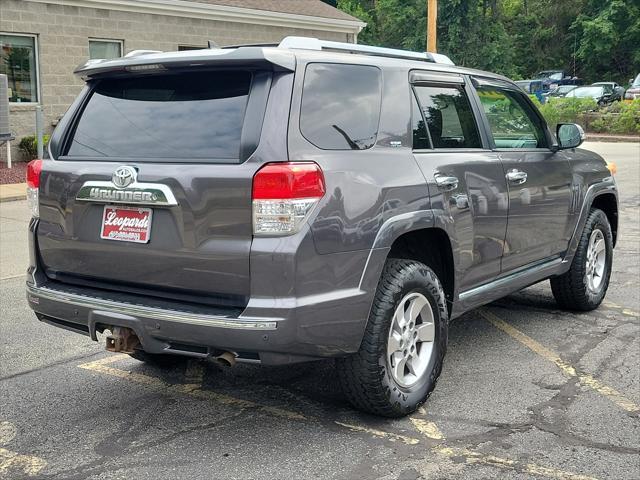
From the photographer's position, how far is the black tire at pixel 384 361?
3.78 metres

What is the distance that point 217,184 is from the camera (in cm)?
346

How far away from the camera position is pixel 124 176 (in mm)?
3676

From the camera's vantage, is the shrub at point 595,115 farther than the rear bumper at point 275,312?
Yes

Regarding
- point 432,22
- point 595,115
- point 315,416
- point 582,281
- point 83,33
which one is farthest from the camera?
point 595,115

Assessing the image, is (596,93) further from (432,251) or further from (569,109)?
(432,251)

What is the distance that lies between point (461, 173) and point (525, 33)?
5282cm

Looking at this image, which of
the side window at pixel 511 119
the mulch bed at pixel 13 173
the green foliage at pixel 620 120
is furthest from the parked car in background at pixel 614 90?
the side window at pixel 511 119

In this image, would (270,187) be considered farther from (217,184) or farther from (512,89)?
(512,89)

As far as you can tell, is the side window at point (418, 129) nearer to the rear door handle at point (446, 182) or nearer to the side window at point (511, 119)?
the rear door handle at point (446, 182)

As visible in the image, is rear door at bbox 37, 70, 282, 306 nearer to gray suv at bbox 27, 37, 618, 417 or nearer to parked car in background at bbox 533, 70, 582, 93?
gray suv at bbox 27, 37, 618, 417

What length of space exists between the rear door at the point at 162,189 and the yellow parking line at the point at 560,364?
2.36 meters

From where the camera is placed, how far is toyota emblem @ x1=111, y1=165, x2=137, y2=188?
3.65m

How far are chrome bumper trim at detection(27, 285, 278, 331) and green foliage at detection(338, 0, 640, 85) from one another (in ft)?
145

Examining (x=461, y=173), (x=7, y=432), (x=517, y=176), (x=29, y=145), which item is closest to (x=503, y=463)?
(x=461, y=173)
